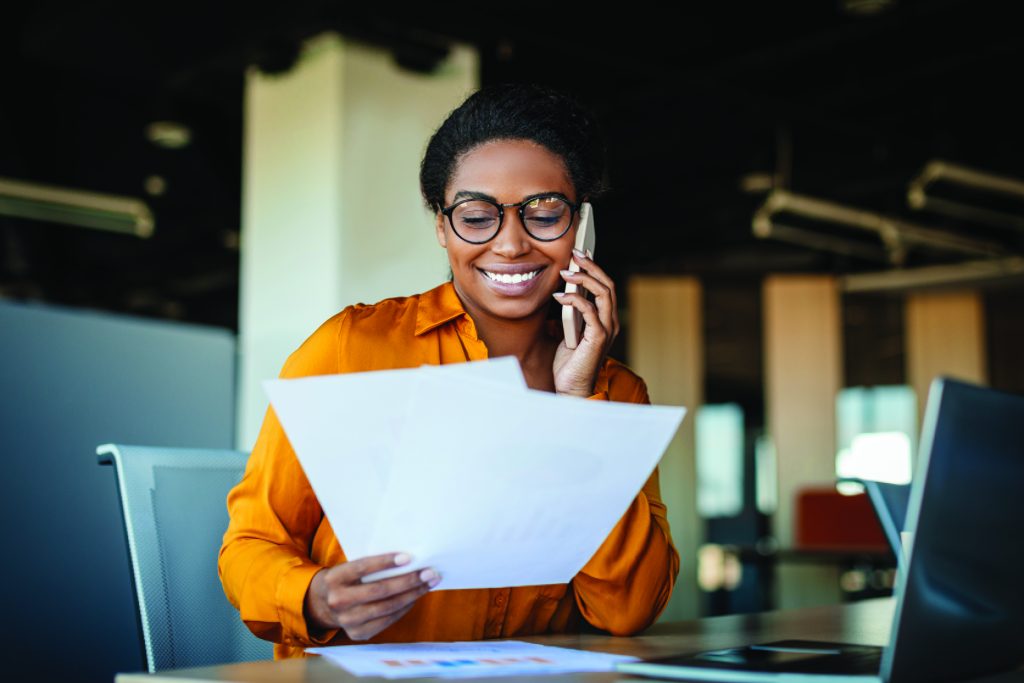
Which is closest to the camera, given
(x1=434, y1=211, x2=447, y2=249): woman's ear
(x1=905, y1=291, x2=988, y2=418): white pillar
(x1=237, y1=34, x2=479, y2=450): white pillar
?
(x1=434, y1=211, x2=447, y2=249): woman's ear

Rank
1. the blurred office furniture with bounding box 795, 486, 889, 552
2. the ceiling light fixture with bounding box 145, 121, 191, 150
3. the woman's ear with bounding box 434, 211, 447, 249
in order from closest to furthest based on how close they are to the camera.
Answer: the woman's ear with bounding box 434, 211, 447, 249, the ceiling light fixture with bounding box 145, 121, 191, 150, the blurred office furniture with bounding box 795, 486, 889, 552

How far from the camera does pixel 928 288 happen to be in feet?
35.0

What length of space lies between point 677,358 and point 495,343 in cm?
931

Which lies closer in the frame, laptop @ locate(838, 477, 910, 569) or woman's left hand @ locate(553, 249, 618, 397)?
woman's left hand @ locate(553, 249, 618, 397)

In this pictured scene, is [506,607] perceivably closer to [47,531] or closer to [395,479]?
[395,479]

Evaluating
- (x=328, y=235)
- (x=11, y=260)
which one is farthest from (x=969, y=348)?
(x=11, y=260)

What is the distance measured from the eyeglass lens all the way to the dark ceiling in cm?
267

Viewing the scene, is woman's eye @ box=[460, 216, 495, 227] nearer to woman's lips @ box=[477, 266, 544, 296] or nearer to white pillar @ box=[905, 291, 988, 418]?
woman's lips @ box=[477, 266, 544, 296]

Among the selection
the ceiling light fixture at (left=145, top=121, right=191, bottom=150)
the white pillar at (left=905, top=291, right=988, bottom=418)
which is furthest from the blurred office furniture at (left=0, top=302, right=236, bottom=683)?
the white pillar at (left=905, top=291, right=988, bottom=418)

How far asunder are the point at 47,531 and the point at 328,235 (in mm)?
3014

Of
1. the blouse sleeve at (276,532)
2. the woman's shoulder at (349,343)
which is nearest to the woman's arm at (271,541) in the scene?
the blouse sleeve at (276,532)

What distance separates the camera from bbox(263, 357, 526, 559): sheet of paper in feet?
3.30

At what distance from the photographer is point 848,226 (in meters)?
9.21

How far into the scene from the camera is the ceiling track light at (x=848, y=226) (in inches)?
283
